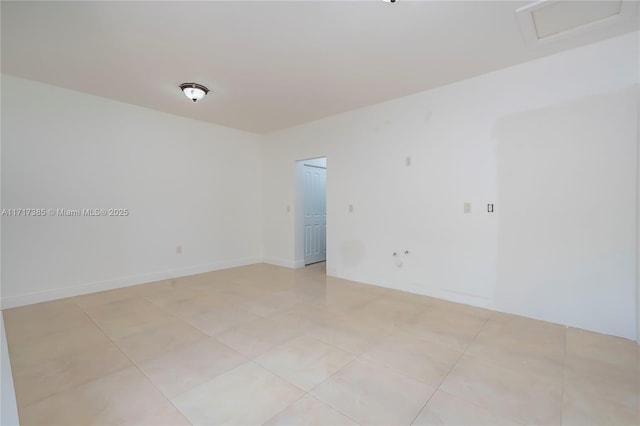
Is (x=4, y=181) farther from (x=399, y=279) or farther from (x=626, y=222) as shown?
(x=626, y=222)

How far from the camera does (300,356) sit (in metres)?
2.19

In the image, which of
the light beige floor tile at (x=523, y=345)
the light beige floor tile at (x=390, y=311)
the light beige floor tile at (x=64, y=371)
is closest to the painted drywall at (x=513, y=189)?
the light beige floor tile at (x=523, y=345)

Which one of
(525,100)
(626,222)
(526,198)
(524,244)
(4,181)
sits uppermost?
(525,100)

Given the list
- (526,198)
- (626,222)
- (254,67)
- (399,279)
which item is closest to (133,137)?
(254,67)

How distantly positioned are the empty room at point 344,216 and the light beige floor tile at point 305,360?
2 cm

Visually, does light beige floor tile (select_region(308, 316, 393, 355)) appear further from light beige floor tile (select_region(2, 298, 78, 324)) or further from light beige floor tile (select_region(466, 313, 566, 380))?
light beige floor tile (select_region(2, 298, 78, 324))

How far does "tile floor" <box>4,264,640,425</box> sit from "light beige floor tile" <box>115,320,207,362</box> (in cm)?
1

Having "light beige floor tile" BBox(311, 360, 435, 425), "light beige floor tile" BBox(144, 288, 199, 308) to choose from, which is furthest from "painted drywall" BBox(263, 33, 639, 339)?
"light beige floor tile" BBox(144, 288, 199, 308)

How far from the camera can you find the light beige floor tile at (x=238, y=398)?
1.56 meters

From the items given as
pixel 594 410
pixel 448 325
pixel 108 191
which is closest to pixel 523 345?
pixel 448 325

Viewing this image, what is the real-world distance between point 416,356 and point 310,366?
32.5 inches

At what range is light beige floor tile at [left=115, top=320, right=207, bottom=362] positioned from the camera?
88.4 inches

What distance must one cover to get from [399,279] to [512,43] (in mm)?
2844

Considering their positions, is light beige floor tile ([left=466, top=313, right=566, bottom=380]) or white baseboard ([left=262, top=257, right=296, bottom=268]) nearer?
light beige floor tile ([left=466, top=313, right=566, bottom=380])
